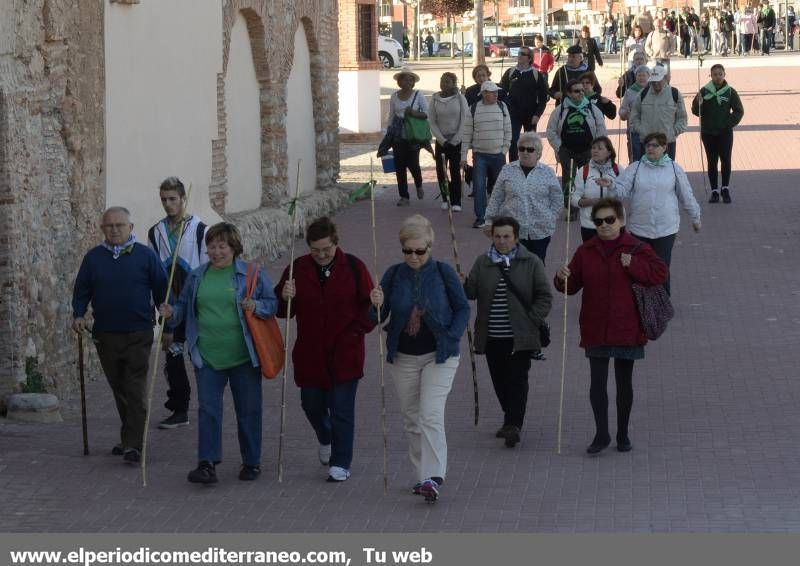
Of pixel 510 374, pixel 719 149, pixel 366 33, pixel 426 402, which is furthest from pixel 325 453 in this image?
pixel 366 33

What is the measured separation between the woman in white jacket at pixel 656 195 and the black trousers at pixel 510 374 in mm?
3191

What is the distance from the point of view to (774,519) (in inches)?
319

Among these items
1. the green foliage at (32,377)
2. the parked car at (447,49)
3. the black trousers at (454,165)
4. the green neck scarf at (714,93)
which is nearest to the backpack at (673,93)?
the green neck scarf at (714,93)

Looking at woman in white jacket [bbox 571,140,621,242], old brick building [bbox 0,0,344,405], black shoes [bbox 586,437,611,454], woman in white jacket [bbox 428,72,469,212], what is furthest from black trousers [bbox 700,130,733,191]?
black shoes [bbox 586,437,611,454]

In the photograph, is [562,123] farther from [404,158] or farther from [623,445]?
[623,445]

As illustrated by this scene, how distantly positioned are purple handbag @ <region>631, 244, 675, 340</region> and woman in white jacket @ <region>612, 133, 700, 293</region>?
314 cm

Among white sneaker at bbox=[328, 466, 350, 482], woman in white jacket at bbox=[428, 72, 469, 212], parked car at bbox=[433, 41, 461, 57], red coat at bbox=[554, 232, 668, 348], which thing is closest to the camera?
white sneaker at bbox=[328, 466, 350, 482]

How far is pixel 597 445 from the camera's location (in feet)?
31.6

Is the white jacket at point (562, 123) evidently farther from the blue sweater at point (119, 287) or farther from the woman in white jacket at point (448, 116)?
the blue sweater at point (119, 287)

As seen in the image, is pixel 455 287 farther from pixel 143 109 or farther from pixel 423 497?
pixel 143 109

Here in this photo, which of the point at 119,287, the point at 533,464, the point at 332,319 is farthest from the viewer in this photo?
the point at 533,464

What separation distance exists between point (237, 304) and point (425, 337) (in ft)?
3.55

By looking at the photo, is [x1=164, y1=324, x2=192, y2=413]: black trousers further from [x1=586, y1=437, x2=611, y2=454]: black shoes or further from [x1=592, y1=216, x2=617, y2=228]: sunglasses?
[x1=592, y1=216, x2=617, y2=228]: sunglasses

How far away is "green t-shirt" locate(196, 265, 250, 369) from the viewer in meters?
8.87
